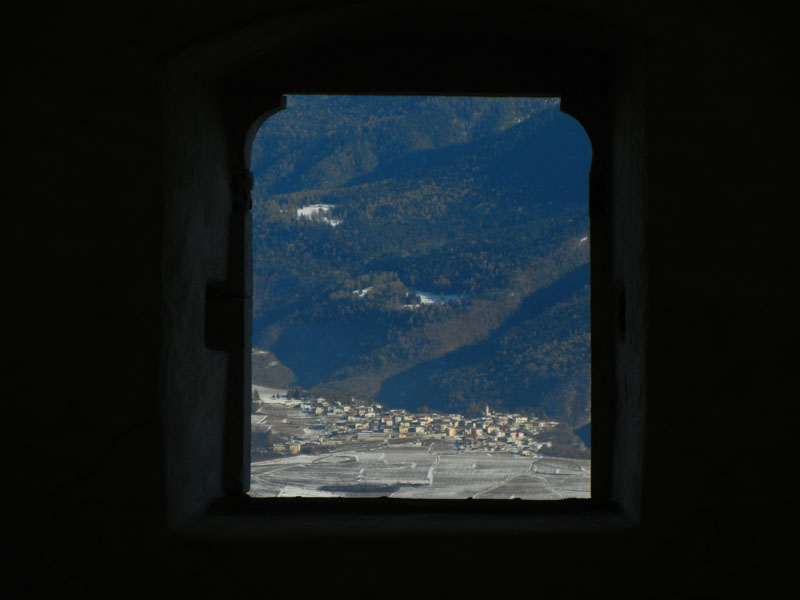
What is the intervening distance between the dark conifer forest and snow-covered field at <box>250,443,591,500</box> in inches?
644

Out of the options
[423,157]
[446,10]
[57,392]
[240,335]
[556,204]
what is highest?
[423,157]

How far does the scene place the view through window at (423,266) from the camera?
3019cm

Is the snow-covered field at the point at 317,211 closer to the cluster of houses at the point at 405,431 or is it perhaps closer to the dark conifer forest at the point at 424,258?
the dark conifer forest at the point at 424,258

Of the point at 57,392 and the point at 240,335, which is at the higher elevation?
the point at 240,335

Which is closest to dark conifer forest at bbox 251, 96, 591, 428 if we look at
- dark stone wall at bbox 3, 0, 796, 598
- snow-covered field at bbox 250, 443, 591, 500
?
snow-covered field at bbox 250, 443, 591, 500

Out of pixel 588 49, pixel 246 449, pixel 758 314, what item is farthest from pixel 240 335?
pixel 758 314

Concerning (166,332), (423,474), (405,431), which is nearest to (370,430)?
(405,431)

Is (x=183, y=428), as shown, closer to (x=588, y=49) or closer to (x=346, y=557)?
(x=346, y=557)

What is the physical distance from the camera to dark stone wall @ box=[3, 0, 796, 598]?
2195 millimetres

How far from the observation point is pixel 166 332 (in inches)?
89.2

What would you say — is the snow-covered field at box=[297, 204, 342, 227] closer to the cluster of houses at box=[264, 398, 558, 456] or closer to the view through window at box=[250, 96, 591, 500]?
the view through window at box=[250, 96, 591, 500]

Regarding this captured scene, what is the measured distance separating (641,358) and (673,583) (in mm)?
564

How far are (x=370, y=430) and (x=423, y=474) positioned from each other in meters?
10.6

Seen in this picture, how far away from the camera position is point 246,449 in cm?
299
